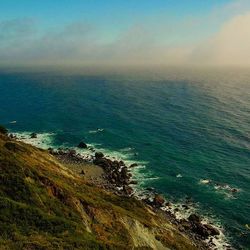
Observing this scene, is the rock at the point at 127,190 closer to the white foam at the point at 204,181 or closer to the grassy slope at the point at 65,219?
the grassy slope at the point at 65,219

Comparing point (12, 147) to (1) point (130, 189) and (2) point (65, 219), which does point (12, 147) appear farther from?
(2) point (65, 219)

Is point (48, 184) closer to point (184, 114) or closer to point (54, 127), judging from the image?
point (54, 127)

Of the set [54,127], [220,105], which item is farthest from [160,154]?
[220,105]

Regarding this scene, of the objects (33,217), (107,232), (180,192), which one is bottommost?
(180,192)

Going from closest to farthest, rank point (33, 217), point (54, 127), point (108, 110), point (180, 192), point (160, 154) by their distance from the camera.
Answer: point (33, 217) < point (180, 192) < point (160, 154) < point (54, 127) < point (108, 110)

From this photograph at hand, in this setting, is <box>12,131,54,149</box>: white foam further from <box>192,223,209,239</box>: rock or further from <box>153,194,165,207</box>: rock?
<box>192,223,209,239</box>: rock

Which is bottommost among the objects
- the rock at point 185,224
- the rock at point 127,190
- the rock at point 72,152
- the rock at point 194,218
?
the rock at point 185,224

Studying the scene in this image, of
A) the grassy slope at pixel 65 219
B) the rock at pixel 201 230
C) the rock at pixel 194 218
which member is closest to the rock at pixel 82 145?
the grassy slope at pixel 65 219

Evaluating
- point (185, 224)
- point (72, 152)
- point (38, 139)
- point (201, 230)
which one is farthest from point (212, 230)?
point (38, 139)

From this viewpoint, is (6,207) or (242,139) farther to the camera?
(242,139)
